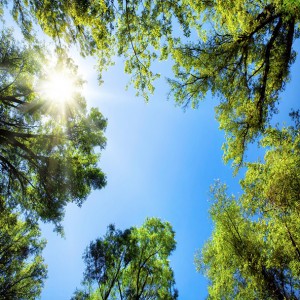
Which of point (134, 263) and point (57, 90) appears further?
point (134, 263)

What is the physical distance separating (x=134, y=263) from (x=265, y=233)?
33.9 ft

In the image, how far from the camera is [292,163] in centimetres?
1194

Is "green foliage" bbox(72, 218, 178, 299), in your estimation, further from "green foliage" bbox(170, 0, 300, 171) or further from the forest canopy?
"green foliage" bbox(170, 0, 300, 171)

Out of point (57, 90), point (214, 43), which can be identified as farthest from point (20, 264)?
point (214, 43)

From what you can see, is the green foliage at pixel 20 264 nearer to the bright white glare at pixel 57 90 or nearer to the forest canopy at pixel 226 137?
Answer: the forest canopy at pixel 226 137

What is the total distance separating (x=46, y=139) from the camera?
1314 cm

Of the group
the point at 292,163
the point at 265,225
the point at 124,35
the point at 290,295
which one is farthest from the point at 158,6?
the point at 290,295

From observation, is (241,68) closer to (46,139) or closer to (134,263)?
(46,139)

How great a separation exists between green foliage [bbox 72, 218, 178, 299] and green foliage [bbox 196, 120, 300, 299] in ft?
16.4

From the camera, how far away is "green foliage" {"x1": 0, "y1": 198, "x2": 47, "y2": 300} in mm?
18703

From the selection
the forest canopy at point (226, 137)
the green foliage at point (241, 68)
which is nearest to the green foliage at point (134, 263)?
the forest canopy at point (226, 137)

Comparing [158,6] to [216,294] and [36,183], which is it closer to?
[36,183]

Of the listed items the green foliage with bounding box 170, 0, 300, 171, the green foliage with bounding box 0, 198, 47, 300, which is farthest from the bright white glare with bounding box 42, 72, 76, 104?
the green foliage with bounding box 0, 198, 47, 300

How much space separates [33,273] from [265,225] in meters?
18.7
